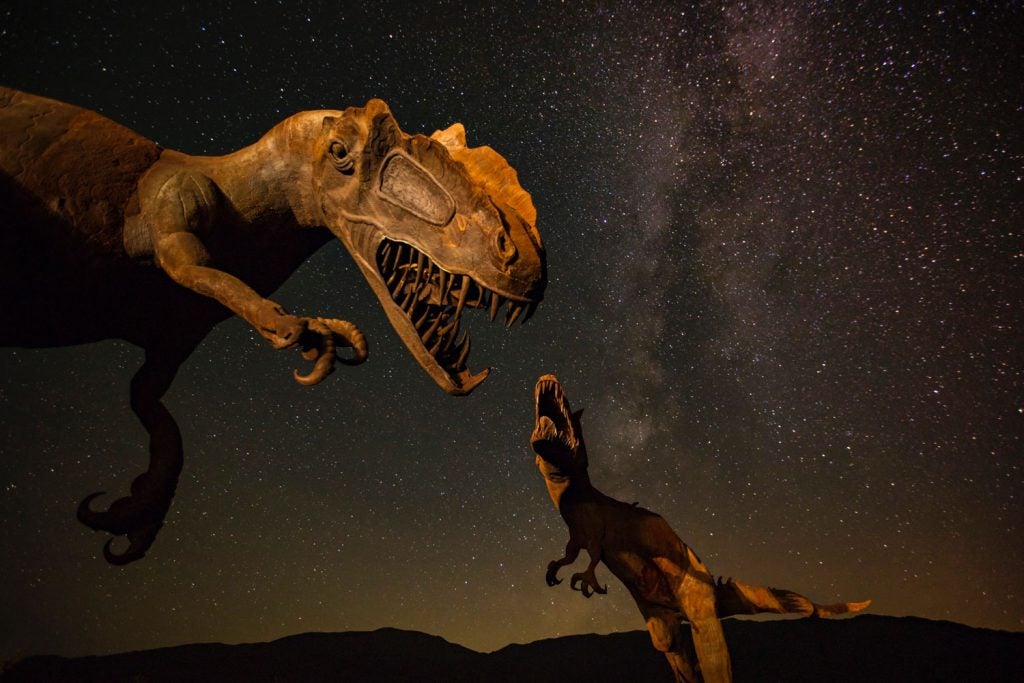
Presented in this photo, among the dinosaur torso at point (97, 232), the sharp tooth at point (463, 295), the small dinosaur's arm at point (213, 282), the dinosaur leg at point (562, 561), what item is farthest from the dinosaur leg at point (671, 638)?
the small dinosaur's arm at point (213, 282)

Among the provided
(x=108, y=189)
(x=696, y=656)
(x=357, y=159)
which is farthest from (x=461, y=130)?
(x=696, y=656)

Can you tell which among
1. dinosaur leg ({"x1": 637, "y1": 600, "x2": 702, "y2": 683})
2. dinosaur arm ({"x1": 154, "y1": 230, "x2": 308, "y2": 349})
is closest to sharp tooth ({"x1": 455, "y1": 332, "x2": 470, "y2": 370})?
dinosaur arm ({"x1": 154, "y1": 230, "x2": 308, "y2": 349})

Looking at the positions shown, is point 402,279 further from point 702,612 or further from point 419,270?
point 702,612

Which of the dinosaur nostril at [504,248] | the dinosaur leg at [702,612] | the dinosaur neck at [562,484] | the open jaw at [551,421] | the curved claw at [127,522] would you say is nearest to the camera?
the dinosaur nostril at [504,248]

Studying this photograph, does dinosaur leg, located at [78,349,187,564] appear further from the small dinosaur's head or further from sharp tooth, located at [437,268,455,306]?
the small dinosaur's head

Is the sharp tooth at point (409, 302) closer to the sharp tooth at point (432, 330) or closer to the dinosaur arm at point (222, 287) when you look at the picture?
the sharp tooth at point (432, 330)

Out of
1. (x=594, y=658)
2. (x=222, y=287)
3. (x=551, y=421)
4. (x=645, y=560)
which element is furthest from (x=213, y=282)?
(x=594, y=658)

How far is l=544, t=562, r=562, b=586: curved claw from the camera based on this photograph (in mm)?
5121

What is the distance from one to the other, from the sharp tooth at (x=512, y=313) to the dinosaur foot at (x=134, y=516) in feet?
6.09

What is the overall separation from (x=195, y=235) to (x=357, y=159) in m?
0.68

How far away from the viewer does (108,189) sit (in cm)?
255

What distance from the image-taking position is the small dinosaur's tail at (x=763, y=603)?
555cm

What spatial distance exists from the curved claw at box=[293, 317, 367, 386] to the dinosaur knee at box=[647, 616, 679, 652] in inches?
173

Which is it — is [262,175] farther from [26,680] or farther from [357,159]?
[26,680]
